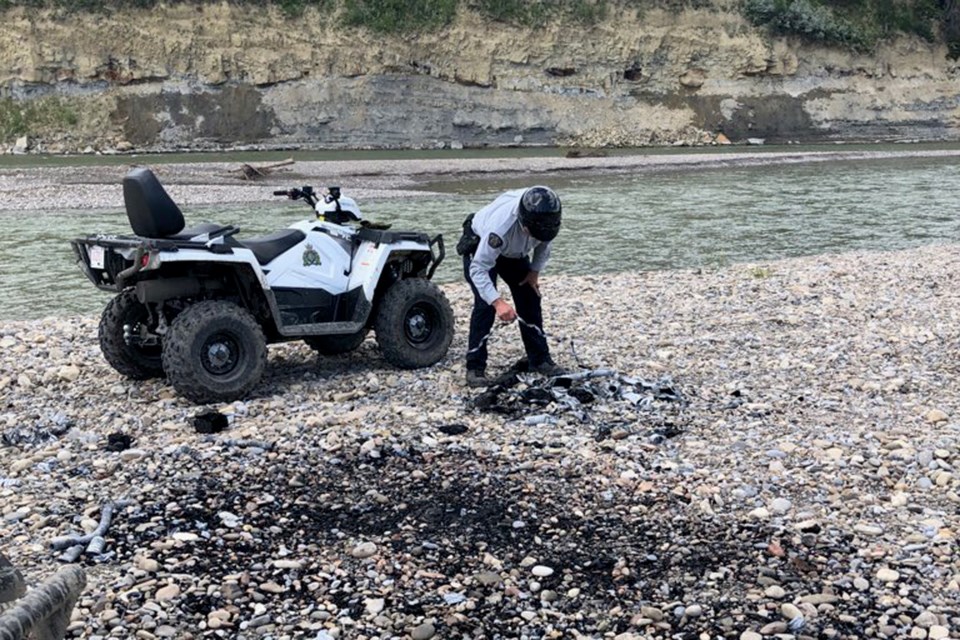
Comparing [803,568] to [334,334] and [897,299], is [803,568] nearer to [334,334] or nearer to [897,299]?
[334,334]

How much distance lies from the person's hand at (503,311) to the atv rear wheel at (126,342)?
8.47 feet

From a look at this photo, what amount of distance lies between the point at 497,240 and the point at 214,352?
6.99ft

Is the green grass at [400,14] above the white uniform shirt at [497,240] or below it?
above

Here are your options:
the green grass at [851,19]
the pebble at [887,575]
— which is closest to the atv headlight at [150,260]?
the pebble at [887,575]

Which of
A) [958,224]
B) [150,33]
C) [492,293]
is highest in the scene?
[150,33]

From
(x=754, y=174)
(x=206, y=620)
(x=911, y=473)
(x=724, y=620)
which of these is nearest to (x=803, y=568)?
(x=724, y=620)

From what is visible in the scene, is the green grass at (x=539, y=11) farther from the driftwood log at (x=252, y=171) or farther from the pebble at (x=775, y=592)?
the pebble at (x=775, y=592)

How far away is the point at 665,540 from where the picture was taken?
203 inches

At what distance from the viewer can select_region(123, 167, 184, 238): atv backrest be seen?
23.9 ft

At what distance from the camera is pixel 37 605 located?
2771 millimetres

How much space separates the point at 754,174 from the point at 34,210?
80.9 feet

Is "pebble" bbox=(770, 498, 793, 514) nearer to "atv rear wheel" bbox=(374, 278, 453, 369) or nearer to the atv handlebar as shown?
"atv rear wheel" bbox=(374, 278, 453, 369)

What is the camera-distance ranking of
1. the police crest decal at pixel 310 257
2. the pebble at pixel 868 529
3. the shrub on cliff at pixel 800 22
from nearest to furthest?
the pebble at pixel 868 529 → the police crest decal at pixel 310 257 → the shrub on cliff at pixel 800 22

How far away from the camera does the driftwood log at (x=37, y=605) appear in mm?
2633
